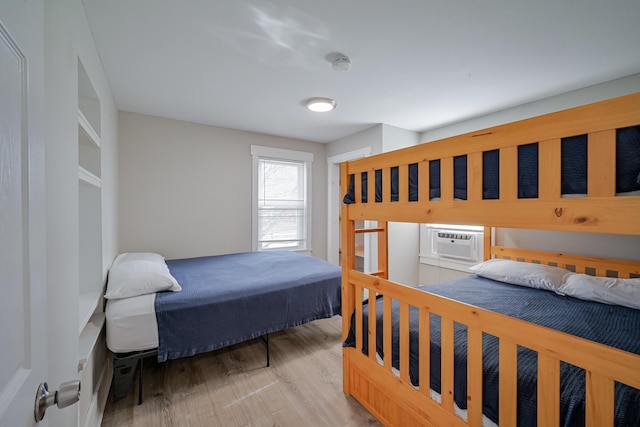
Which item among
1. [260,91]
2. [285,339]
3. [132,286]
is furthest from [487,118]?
[132,286]

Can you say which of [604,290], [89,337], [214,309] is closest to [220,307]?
[214,309]

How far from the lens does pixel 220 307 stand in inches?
81.5

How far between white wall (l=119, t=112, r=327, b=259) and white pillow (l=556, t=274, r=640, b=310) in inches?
138

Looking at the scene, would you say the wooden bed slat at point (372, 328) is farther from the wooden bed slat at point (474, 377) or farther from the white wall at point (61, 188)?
the white wall at point (61, 188)

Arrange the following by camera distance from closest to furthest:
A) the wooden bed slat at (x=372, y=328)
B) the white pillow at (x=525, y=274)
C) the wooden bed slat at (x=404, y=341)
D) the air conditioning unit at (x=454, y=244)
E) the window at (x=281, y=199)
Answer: the wooden bed slat at (x=404, y=341)
the wooden bed slat at (x=372, y=328)
the white pillow at (x=525, y=274)
the air conditioning unit at (x=454, y=244)
the window at (x=281, y=199)

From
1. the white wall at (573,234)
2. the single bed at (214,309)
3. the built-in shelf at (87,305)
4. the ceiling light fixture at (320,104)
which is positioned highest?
the ceiling light fixture at (320,104)

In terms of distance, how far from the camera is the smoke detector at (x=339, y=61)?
6.47 feet

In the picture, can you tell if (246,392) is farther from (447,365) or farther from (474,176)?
(474,176)

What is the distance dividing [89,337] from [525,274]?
10.7 feet

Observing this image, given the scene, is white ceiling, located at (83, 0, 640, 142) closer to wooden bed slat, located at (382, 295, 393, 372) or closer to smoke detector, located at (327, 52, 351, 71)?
smoke detector, located at (327, 52, 351, 71)

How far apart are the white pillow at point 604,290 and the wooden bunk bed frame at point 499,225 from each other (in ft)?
5.19

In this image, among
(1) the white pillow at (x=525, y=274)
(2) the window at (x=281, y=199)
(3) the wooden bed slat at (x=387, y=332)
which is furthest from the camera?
(2) the window at (x=281, y=199)

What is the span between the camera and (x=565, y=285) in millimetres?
2182

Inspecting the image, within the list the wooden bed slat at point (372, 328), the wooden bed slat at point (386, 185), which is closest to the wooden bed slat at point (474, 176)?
the wooden bed slat at point (386, 185)
